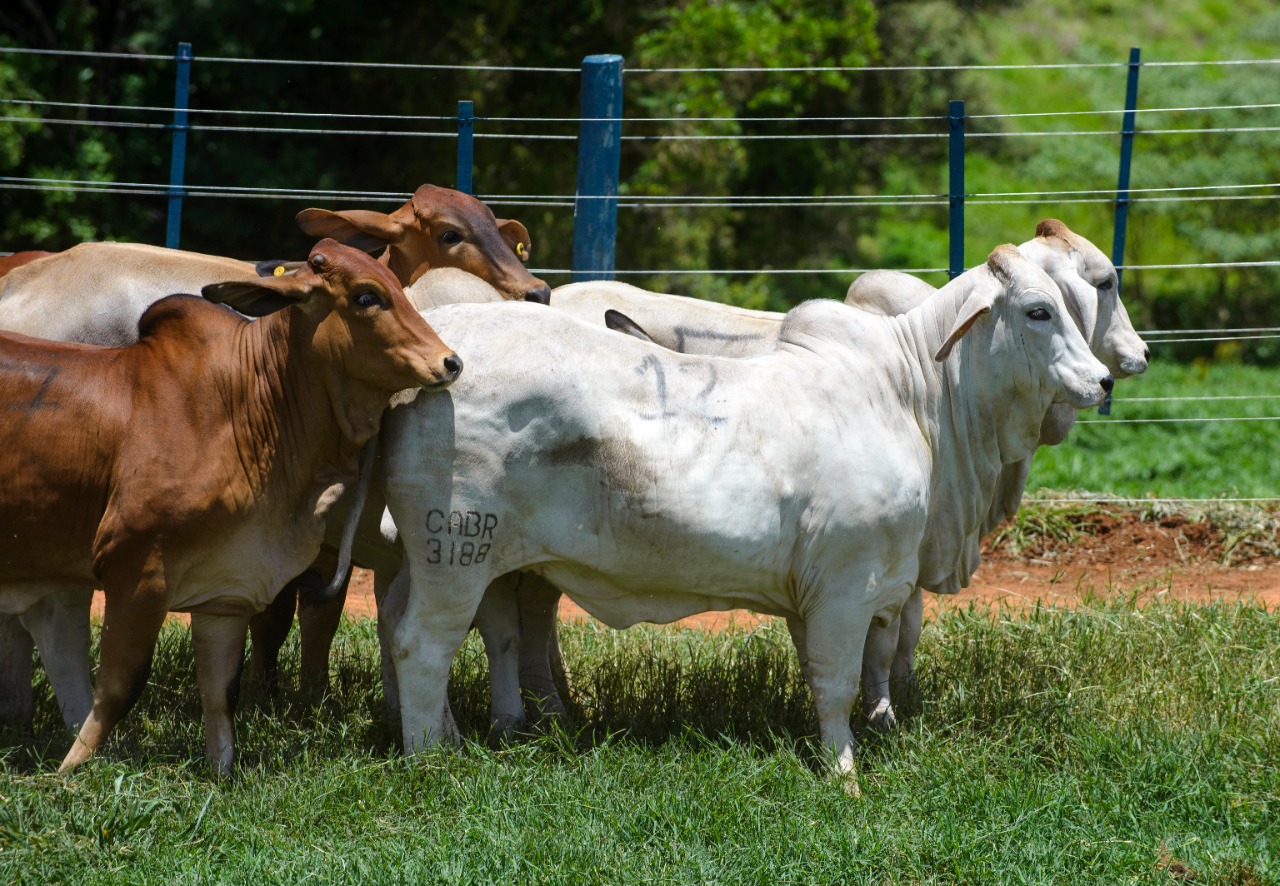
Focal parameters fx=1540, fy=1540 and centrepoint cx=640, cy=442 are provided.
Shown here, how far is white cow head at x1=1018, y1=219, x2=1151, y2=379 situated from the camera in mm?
6133

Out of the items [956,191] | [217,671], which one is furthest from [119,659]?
[956,191]

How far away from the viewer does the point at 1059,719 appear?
19.5ft

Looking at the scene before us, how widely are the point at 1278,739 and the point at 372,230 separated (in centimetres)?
408

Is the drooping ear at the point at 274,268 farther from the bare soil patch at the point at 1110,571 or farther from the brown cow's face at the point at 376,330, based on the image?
the bare soil patch at the point at 1110,571

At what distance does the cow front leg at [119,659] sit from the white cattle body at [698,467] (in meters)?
0.82

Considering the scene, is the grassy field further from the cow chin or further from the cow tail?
the cow chin

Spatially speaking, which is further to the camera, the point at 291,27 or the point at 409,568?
the point at 291,27

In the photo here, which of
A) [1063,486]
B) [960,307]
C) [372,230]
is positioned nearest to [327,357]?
[372,230]

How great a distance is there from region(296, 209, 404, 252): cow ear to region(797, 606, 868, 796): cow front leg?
244 cm

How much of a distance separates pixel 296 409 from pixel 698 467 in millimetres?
1393

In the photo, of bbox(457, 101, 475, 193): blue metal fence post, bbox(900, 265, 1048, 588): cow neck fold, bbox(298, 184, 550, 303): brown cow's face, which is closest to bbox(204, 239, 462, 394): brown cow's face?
bbox(298, 184, 550, 303): brown cow's face

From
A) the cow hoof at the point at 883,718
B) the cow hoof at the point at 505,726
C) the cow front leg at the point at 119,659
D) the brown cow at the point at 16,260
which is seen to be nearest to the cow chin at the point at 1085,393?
the cow hoof at the point at 883,718

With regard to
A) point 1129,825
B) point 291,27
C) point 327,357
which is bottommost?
point 1129,825

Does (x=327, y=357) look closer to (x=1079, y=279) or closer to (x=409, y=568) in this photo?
(x=409, y=568)
